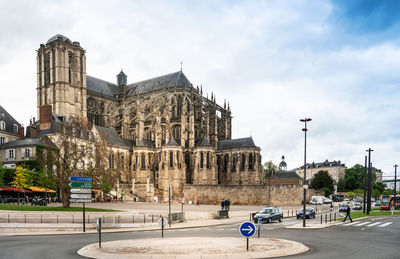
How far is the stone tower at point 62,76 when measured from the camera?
81.8m

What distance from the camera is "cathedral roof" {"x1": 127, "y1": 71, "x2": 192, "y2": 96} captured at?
85.6m

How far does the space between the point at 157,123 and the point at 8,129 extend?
26.2 meters

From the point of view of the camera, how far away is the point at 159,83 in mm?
89750

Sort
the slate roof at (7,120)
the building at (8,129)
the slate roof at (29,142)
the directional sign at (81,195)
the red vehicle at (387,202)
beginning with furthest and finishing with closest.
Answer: the slate roof at (7,120) < the building at (8,129) < the slate roof at (29,142) < the red vehicle at (387,202) < the directional sign at (81,195)

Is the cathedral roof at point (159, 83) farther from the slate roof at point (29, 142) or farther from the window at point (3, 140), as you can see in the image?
the window at point (3, 140)

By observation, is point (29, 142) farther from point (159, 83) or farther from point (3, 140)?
point (159, 83)

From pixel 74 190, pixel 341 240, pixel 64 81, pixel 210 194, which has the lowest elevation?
pixel 210 194

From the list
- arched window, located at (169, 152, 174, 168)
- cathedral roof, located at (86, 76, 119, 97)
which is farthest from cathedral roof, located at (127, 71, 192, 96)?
arched window, located at (169, 152, 174, 168)

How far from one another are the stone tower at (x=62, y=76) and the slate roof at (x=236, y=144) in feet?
101

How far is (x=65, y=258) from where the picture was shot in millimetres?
13164

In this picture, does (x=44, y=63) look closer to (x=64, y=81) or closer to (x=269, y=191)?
(x=64, y=81)

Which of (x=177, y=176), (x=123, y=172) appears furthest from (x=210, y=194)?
(x=123, y=172)

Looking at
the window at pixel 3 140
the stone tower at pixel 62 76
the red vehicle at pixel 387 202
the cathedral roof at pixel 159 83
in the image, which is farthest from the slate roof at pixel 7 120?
the red vehicle at pixel 387 202

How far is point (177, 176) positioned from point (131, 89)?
3633 centimetres
